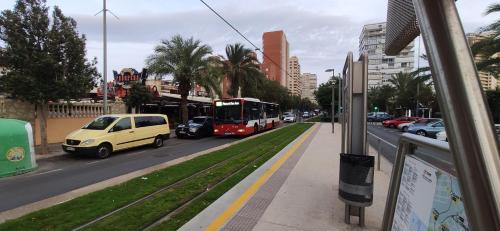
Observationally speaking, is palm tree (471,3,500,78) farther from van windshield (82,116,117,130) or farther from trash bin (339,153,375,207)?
van windshield (82,116,117,130)

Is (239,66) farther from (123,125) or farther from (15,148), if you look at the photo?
(15,148)

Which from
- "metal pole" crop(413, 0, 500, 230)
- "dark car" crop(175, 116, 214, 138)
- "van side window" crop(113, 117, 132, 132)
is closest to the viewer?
"metal pole" crop(413, 0, 500, 230)

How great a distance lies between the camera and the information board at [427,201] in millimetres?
1944

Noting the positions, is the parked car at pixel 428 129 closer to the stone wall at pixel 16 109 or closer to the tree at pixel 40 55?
the tree at pixel 40 55

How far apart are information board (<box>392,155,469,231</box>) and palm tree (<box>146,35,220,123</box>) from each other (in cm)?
2550

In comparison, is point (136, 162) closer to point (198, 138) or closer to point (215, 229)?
point (215, 229)

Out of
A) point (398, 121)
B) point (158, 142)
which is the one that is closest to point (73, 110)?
point (158, 142)

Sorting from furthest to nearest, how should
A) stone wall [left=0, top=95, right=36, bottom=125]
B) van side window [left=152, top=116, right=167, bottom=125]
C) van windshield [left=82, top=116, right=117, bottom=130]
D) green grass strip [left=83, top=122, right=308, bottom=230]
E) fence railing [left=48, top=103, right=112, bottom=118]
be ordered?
fence railing [left=48, top=103, right=112, bottom=118] → van side window [left=152, top=116, right=167, bottom=125] → stone wall [left=0, top=95, right=36, bottom=125] → van windshield [left=82, top=116, right=117, bottom=130] → green grass strip [left=83, top=122, right=308, bottom=230]

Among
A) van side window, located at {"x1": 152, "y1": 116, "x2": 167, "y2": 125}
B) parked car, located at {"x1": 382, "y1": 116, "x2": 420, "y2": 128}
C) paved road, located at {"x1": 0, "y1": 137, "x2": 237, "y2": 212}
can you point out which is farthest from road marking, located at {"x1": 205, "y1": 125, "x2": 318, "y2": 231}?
parked car, located at {"x1": 382, "y1": 116, "x2": 420, "y2": 128}

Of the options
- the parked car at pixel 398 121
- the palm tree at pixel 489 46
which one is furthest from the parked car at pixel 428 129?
the parked car at pixel 398 121

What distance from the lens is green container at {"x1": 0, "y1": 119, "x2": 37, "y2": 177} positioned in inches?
432

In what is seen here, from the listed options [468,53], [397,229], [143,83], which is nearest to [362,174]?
[397,229]

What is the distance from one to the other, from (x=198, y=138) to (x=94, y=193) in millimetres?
16704

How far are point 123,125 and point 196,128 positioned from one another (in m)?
7.74
